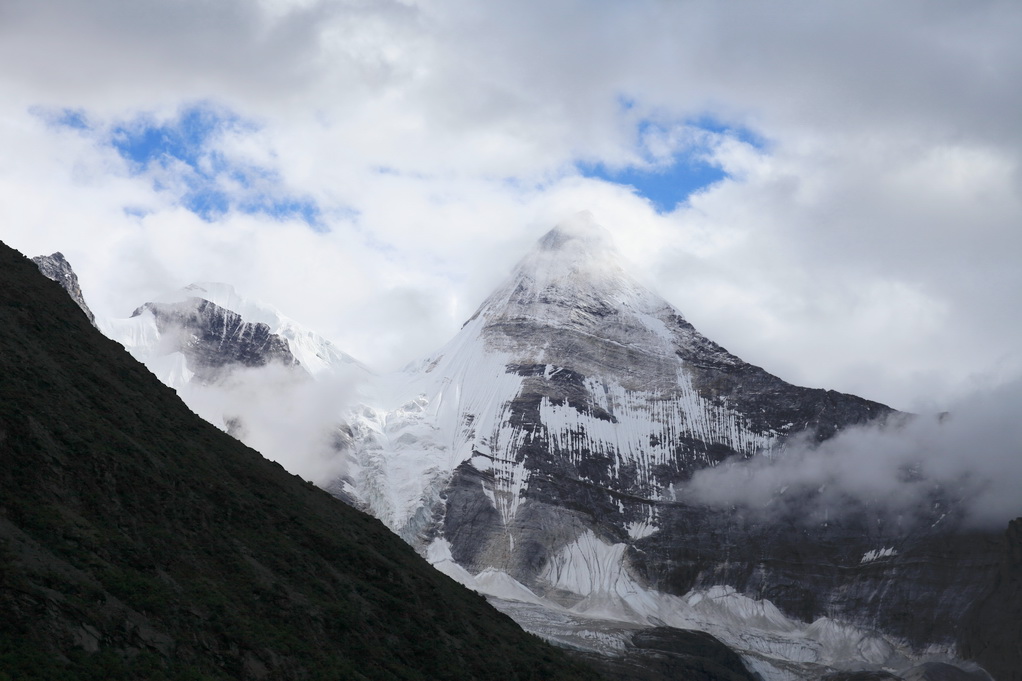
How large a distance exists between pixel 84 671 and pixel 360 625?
82.2 feet

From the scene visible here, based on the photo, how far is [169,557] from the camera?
5959 centimetres

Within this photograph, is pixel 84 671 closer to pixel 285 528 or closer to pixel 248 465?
pixel 285 528

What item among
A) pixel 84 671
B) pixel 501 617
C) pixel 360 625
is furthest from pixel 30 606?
pixel 501 617

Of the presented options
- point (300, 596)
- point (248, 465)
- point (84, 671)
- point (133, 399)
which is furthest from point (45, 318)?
point (84, 671)

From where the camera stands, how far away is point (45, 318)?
74375mm

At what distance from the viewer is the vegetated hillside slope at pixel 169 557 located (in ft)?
162

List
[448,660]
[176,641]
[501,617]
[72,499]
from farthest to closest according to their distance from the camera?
[501,617] → [448,660] → [72,499] → [176,641]

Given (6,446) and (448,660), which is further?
(448,660)

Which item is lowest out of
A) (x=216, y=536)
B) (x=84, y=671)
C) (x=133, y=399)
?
(x=84, y=671)

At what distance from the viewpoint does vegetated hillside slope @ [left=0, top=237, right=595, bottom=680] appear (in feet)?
162

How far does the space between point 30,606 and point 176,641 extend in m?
8.45

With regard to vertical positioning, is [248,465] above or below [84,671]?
above

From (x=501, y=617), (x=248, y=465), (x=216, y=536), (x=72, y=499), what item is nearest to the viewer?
(x=72, y=499)

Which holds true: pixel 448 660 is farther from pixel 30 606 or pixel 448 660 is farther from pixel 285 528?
pixel 30 606
